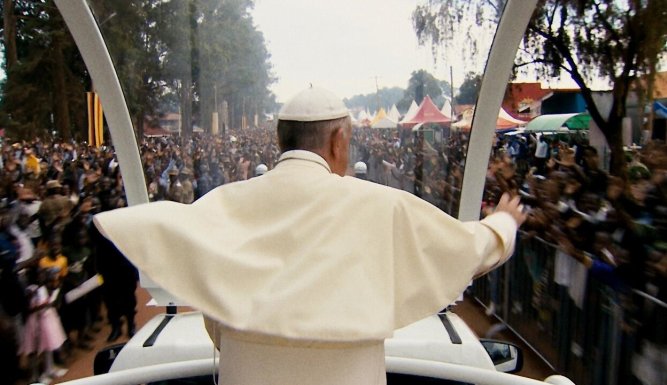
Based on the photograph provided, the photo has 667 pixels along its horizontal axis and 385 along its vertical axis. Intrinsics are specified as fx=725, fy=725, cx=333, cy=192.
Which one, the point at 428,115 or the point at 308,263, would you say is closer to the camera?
the point at 308,263

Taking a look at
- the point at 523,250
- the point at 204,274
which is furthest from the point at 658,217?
the point at 204,274

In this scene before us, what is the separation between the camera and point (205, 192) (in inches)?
120

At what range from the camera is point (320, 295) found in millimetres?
1521

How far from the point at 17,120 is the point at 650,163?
22.2m

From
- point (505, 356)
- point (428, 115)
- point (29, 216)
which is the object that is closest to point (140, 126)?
point (428, 115)

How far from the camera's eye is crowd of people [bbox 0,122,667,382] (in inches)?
122

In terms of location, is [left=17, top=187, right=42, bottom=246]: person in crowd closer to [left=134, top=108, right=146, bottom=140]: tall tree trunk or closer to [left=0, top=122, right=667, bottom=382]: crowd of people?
[left=0, top=122, right=667, bottom=382]: crowd of people

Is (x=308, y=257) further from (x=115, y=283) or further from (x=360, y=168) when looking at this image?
(x=115, y=283)

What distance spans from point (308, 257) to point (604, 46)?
10443 millimetres

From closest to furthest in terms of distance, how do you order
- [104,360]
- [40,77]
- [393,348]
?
[393,348] < [104,360] < [40,77]

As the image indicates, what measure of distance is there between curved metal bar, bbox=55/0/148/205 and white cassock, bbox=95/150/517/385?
5.05ft

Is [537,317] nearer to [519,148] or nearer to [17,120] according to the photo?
[519,148]

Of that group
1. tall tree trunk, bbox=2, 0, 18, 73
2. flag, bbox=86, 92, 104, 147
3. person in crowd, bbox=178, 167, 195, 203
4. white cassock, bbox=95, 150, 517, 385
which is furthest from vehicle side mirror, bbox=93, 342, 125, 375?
tall tree trunk, bbox=2, 0, 18, 73

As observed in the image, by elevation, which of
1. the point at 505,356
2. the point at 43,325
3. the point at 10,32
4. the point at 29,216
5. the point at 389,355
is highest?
the point at 10,32
